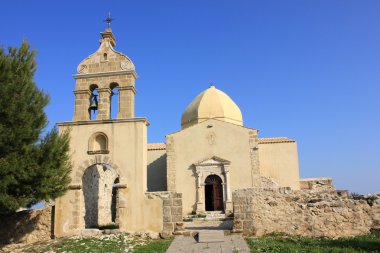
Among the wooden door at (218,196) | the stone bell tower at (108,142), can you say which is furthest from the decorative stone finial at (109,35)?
the wooden door at (218,196)

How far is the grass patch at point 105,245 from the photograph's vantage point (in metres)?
8.47

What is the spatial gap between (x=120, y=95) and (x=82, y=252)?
5.05m

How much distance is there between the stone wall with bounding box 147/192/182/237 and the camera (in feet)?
33.4

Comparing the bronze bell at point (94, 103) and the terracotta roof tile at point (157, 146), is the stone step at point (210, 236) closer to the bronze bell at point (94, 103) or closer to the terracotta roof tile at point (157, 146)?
the bronze bell at point (94, 103)

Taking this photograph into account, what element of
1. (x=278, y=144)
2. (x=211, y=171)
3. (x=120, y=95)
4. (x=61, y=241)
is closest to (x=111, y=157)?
(x=120, y=95)

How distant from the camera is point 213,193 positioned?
19.2 meters

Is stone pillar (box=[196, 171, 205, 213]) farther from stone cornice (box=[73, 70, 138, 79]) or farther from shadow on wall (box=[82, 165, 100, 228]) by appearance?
stone cornice (box=[73, 70, 138, 79])

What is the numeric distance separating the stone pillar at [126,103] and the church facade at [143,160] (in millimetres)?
32

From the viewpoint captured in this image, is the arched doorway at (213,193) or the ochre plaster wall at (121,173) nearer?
the ochre plaster wall at (121,173)

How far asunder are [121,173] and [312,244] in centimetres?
576

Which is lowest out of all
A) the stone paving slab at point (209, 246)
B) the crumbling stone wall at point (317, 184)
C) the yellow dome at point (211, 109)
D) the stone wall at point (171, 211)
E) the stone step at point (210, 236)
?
the stone paving slab at point (209, 246)

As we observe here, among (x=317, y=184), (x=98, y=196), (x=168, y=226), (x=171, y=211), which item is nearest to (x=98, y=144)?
(x=171, y=211)

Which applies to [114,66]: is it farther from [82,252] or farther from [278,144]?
[278,144]

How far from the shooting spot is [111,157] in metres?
10.9
